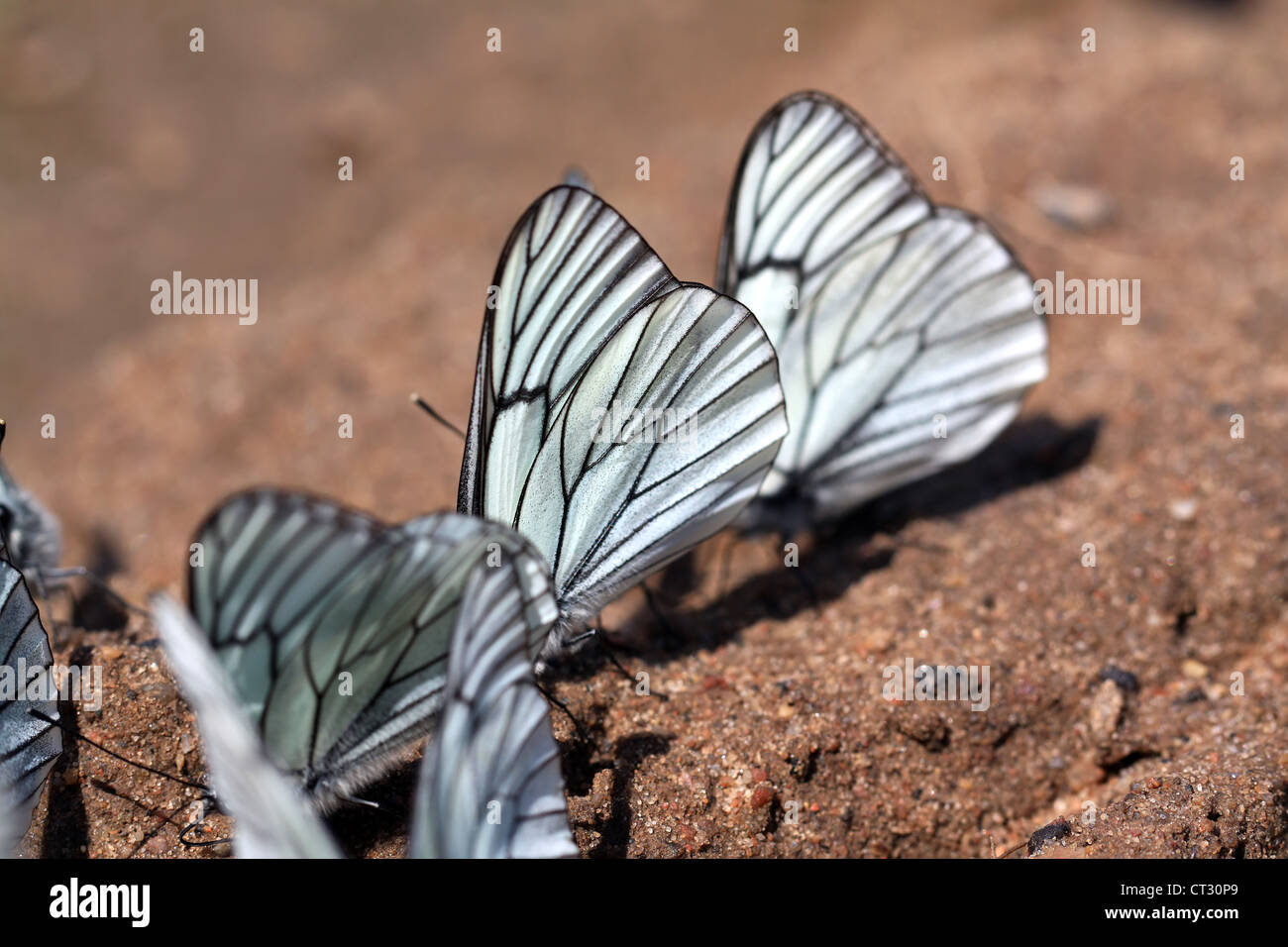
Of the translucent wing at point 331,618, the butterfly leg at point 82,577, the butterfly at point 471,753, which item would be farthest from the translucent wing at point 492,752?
the butterfly leg at point 82,577

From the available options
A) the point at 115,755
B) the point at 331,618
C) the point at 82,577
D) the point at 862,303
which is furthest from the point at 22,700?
the point at 862,303

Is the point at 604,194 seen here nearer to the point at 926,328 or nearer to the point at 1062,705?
the point at 926,328

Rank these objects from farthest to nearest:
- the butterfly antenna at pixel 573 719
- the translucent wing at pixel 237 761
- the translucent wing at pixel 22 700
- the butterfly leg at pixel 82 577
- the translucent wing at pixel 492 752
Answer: the butterfly leg at pixel 82 577
the butterfly antenna at pixel 573 719
the translucent wing at pixel 22 700
the translucent wing at pixel 492 752
the translucent wing at pixel 237 761

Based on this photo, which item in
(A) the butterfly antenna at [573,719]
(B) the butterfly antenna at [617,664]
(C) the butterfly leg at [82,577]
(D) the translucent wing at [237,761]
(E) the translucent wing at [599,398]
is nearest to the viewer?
(D) the translucent wing at [237,761]

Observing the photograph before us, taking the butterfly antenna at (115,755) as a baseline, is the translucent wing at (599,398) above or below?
above

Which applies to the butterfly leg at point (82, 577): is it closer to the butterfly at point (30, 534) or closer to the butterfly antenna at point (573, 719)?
the butterfly at point (30, 534)

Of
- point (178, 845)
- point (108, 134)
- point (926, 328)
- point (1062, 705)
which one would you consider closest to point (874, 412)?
point (926, 328)

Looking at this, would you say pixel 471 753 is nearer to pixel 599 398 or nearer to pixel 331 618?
pixel 331 618

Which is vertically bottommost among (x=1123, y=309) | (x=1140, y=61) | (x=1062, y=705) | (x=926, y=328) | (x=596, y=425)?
(x=1062, y=705)

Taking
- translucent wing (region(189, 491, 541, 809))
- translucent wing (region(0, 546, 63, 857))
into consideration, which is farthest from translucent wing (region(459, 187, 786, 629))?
translucent wing (region(0, 546, 63, 857))
